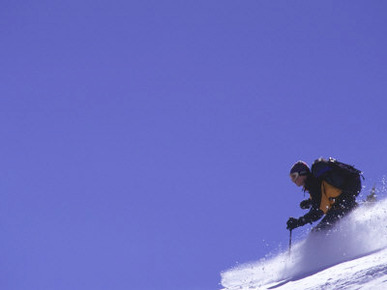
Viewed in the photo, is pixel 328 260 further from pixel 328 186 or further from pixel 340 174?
pixel 340 174

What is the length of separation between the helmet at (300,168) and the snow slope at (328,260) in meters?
1.07

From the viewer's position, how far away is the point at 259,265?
9.29 metres

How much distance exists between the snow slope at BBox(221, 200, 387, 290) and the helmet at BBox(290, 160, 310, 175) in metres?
1.07

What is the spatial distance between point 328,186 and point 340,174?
29 centimetres

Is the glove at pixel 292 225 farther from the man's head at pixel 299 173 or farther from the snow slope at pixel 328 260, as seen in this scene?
the man's head at pixel 299 173

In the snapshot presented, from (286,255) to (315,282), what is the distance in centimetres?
374

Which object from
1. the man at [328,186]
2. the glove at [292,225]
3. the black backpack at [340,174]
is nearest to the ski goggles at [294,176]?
the man at [328,186]

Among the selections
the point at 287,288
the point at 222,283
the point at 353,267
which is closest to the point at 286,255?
the point at 222,283

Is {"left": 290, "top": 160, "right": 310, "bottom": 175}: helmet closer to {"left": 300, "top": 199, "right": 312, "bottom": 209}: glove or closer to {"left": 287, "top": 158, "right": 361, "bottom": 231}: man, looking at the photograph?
{"left": 287, "top": 158, "right": 361, "bottom": 231}: man

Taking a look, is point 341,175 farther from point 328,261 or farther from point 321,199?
point 328,261

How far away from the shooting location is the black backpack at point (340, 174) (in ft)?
25.8

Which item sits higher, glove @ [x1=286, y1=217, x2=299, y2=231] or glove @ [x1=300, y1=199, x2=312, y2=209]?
glove @ [x1=300, y1=199, x2=312, y2=209]

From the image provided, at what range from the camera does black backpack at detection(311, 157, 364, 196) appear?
786cm

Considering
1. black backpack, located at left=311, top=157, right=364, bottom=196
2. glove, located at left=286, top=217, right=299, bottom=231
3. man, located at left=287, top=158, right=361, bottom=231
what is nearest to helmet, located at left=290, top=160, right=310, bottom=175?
man, located at left=287, top=158, right=361, bottom=231
